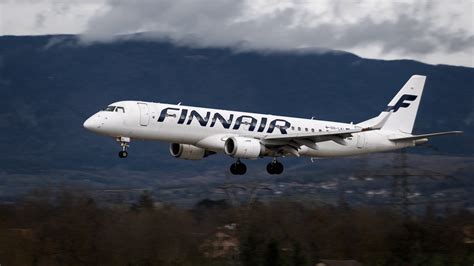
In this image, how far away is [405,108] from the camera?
206 feet

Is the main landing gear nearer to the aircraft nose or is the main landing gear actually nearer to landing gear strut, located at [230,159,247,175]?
landing gear strut, located at [230,159,247,175]

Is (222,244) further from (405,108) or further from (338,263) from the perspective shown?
(405,108)

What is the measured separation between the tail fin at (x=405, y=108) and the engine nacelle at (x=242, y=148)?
11135mm

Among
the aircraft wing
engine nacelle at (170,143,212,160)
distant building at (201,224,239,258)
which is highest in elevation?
the aircraft wing

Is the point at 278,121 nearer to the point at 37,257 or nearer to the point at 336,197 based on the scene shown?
the point at 37,257

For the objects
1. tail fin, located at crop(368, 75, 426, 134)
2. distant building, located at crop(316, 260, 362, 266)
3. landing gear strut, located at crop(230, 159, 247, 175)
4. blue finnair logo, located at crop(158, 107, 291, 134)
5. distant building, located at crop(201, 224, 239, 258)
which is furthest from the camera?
distant building, located at crop(201, 224, 239, 258)

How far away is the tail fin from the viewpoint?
2447 inches

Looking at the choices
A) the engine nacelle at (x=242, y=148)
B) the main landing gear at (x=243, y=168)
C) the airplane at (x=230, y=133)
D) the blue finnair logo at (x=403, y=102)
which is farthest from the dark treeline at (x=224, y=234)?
the engine nacelle at (x=242, y=148)

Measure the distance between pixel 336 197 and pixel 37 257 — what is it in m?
29.6

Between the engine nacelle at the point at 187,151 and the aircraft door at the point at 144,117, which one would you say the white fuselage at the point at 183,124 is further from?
the engine nacelle at the point at 187,151

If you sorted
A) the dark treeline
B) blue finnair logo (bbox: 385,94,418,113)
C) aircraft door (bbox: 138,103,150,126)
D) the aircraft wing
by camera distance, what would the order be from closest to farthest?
aircraft door (bbox: 138,103,150,126), the aircraft wing, blue finnair logo (bbox: 385,94,418,113), the dark treeline

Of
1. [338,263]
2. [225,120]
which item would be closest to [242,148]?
[225,120]

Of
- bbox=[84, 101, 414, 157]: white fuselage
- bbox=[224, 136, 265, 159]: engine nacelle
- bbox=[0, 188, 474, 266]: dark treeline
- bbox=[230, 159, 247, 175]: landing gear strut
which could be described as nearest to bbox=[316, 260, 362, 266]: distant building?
bbox=[0, 188, 474, 266]: dark treeline

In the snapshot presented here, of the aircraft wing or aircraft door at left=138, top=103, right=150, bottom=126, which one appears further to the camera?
the aircraft wing
